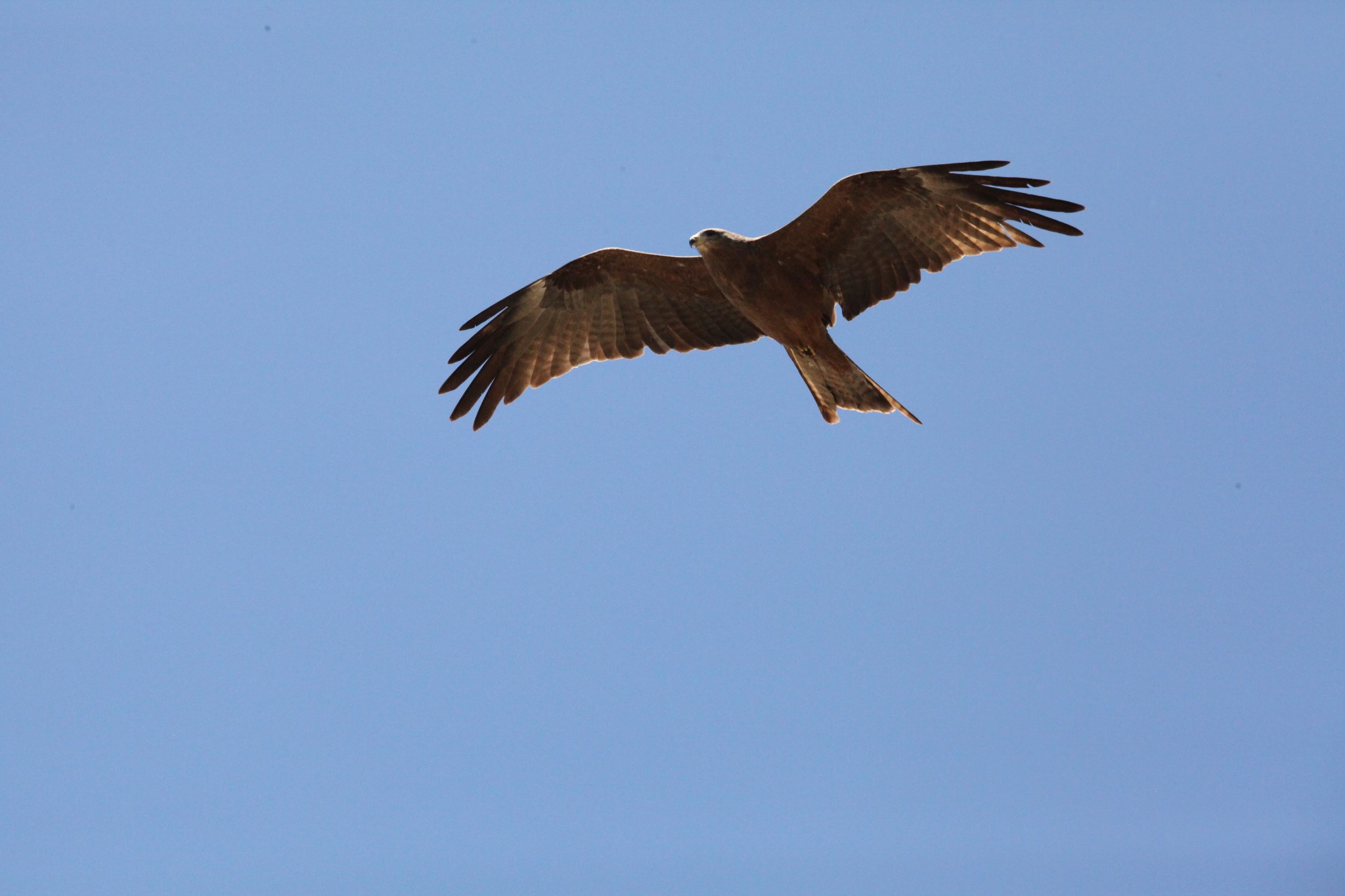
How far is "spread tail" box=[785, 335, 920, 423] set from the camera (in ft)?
31.9

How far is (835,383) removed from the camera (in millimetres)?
9914

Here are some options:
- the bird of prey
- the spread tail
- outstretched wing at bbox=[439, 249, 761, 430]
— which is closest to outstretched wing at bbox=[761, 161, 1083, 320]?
the bird of prey

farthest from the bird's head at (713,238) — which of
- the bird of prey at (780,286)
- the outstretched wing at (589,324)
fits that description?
the outstretched wing at (589,324)

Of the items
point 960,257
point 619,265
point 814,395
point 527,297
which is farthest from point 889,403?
point 527,297

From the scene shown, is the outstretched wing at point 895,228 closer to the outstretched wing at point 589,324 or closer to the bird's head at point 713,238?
the bird's head at point 713,238

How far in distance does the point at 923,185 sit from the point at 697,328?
2.47 m

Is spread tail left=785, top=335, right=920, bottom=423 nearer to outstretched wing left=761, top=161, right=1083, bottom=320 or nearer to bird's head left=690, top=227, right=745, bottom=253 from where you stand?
outstretched wing left=761, top=161, right=1083, bottom=320

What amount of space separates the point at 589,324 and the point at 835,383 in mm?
2483

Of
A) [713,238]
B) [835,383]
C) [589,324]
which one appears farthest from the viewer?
[589,324]

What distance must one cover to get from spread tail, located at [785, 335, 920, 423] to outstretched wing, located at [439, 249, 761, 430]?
838mm

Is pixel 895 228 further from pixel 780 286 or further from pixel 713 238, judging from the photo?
pixel 713 238

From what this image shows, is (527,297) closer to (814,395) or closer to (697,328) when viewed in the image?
(697,328)

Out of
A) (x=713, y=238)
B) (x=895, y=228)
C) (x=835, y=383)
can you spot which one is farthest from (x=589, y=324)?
(x=895, y=228)

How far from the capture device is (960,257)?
31.5ft
